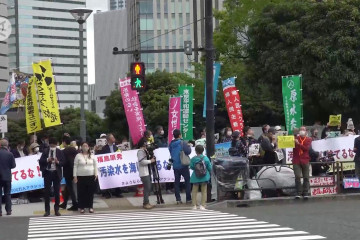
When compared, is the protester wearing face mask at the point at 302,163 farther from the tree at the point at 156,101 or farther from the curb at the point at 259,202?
the tree at the point at 156,101

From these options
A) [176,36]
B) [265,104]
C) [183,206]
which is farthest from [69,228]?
[176,36]

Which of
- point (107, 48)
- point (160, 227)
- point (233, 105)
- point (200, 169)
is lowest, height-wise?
point (160, 227)

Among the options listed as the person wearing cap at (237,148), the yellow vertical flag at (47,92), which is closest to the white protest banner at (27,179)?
the yellow vertical flag at (47,92)

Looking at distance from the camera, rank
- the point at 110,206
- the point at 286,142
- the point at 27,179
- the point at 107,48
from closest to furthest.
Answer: the point at 286,142, the point at 110,206, the point at 27,179, the point at 107,48

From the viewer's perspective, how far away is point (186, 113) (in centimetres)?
2558

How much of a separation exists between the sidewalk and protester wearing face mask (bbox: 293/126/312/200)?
2865 millimetres

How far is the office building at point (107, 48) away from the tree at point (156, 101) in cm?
9082

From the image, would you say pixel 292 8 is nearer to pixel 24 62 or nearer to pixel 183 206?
pixel 183 206

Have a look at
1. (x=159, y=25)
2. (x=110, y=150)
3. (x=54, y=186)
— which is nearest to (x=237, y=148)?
(x=110, y=150)

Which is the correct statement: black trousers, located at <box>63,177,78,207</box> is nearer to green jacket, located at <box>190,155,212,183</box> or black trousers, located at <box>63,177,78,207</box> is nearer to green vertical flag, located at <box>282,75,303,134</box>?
green jacket, located at <box>190,155,212,183</box>

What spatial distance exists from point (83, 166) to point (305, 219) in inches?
235

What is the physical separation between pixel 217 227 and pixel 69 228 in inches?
121

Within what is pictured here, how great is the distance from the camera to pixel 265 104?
1793 inches

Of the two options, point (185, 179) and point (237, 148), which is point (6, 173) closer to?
point (185, 179)
